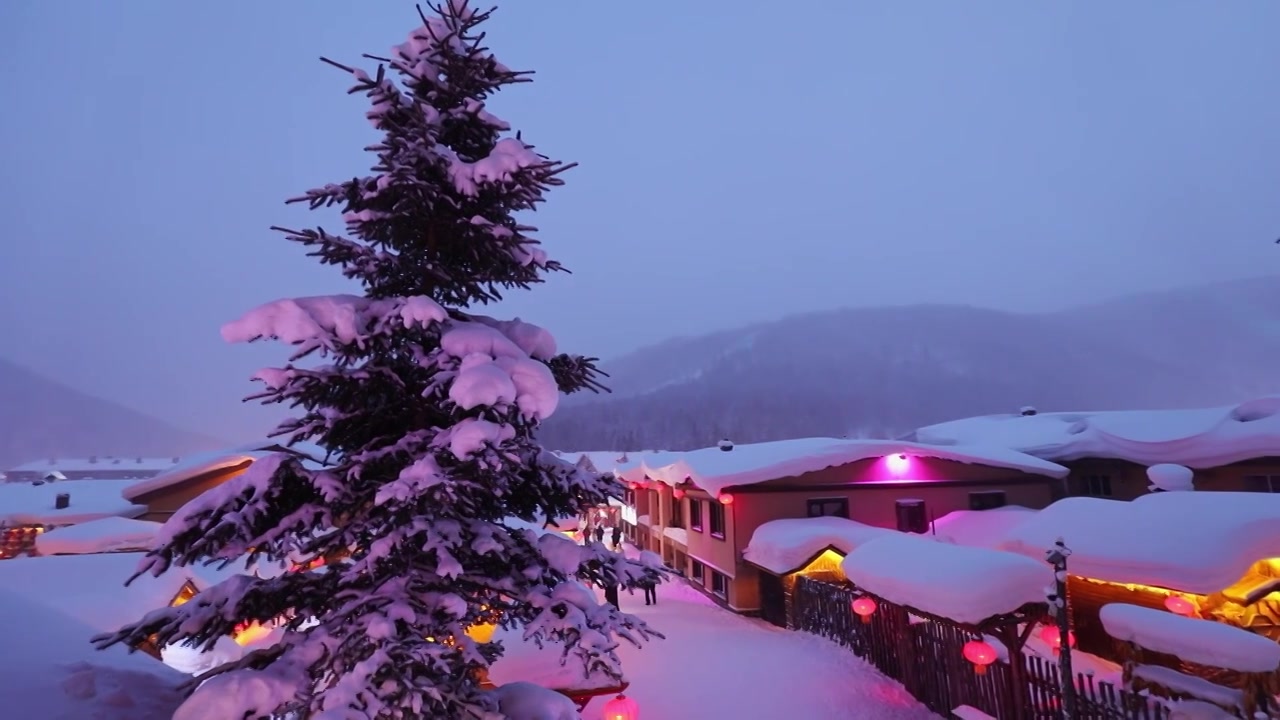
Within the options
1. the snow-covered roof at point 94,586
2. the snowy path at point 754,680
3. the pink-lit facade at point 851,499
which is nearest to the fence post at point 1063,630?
the snowy path at point 754,680

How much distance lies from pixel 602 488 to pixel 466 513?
1.30 metres

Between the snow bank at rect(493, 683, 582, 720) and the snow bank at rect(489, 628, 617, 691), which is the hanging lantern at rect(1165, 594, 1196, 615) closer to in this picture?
the snow bank at rect(489, 628, 617, 691)

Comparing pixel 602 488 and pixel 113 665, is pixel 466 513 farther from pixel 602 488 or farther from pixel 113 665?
pixel 113 665

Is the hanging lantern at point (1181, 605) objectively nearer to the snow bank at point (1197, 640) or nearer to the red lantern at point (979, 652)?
the snow bank at point (1197, 640)

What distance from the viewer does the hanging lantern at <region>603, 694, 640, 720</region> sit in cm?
1136

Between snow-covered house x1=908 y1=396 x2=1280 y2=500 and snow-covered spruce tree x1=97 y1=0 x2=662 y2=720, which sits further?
snow-covered house x1=908 y1=396 x2=1280 y2=500

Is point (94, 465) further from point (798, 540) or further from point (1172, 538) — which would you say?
point (1172, 538)

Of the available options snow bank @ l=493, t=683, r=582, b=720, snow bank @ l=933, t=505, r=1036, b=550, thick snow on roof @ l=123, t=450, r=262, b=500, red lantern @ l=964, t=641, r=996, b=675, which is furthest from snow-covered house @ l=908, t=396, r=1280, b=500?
thick snow on roof @ l=123, t=450, r=262, b=500

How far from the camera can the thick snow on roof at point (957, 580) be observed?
1134cm

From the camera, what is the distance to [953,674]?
12961 mm

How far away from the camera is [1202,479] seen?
89.7 ft

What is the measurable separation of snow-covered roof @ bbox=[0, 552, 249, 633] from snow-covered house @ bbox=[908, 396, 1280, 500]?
3381 cm

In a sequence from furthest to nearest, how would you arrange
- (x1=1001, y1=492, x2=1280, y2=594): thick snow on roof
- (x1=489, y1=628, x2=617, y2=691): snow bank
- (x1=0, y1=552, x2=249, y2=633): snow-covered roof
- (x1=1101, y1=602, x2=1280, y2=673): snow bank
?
(x1=1001, y1=492, x2=1280, y2=594): thick snow on roof
(x1=0, y1=552, x2=249, y2=633): snow-covered roof
(x1=1101, y1=602, x2=1280, y2=673): snow bank
(x1=489, y1=628, x2=617, y2=691): snow bank

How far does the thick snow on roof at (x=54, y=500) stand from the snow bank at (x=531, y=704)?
1481 inches
